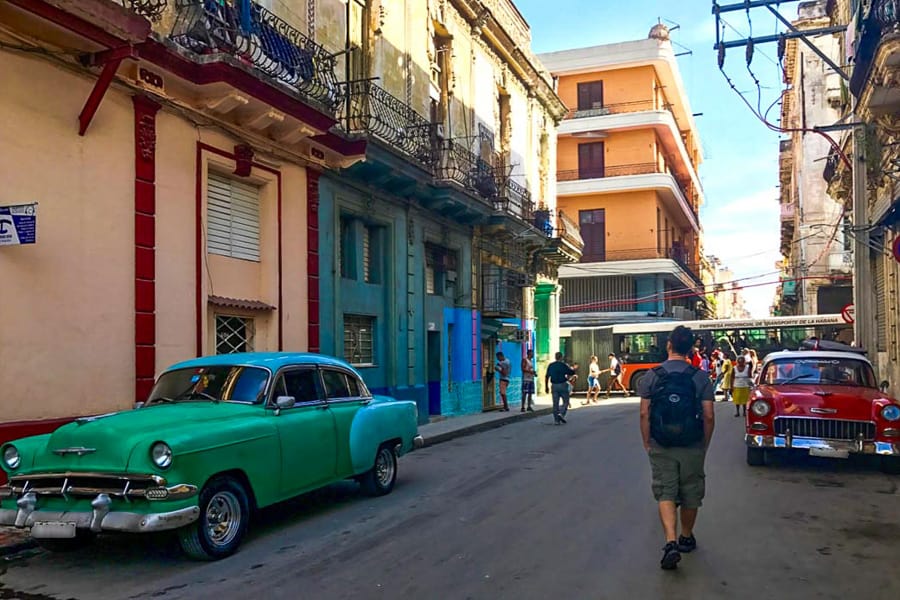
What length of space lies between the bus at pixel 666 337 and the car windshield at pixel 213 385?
2477 centimetres

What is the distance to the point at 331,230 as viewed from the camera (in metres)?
15.4

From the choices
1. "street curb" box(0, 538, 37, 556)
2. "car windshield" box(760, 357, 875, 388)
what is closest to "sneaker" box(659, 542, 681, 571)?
"street curb" box(0, 538, 37, 556)

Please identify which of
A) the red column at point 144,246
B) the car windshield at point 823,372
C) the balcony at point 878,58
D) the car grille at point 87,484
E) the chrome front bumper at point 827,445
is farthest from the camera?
the balcony at point 878,58

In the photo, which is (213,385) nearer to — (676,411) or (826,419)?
(676,411)

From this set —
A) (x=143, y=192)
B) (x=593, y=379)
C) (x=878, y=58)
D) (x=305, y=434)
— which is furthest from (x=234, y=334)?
(x=593, y=379)

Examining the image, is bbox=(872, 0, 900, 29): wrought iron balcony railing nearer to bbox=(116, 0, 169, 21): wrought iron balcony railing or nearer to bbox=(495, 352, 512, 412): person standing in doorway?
bbox=(116, 0, 169, 21): wrought iron balcony railing

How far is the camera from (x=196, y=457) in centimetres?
635

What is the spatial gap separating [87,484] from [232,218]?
727 cm

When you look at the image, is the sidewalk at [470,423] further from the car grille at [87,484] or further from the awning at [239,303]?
the car grille at [87,484]

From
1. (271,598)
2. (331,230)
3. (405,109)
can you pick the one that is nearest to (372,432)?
(271,598)

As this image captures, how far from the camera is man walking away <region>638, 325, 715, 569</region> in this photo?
19.7ft

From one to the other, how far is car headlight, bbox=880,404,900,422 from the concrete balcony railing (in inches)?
1326

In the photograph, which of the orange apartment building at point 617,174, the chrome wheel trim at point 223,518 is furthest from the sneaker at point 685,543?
the orange apartment building at point 617,174

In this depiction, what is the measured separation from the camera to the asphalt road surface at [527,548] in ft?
18.7
